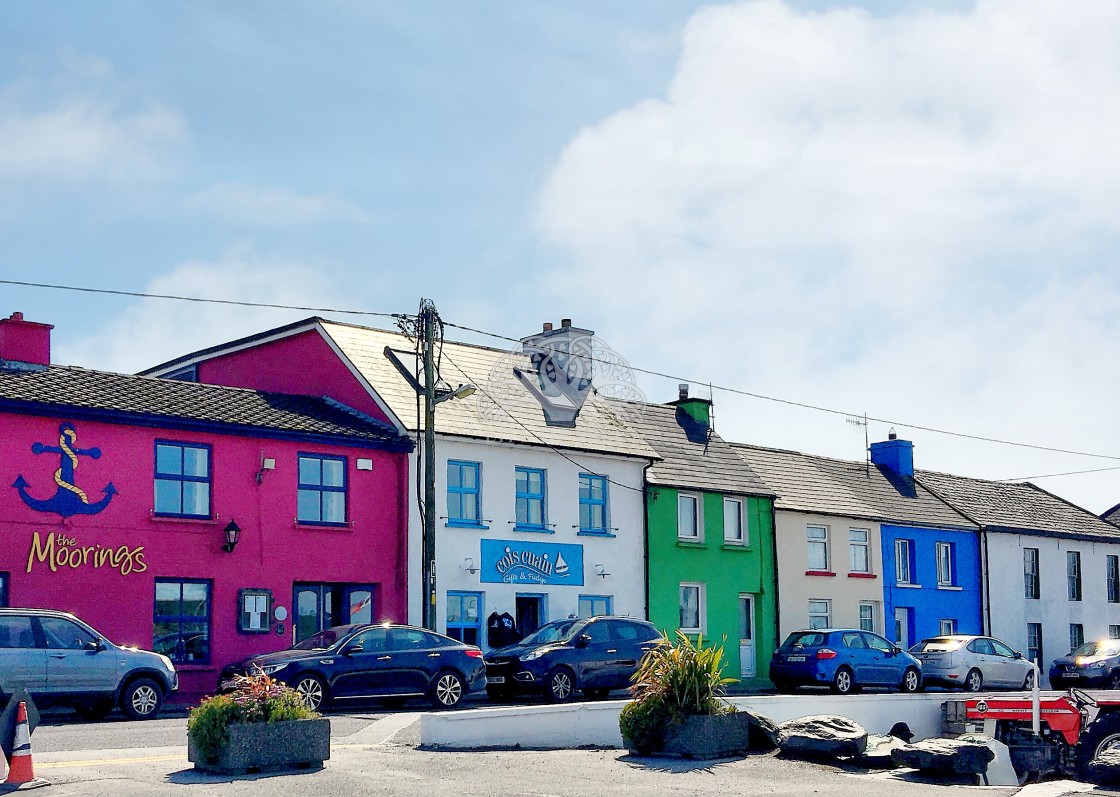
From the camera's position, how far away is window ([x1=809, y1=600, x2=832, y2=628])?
3928 centimetres

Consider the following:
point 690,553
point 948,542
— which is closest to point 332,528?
point 690,553

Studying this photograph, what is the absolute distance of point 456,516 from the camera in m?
31.1

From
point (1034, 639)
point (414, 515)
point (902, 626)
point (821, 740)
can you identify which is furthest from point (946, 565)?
point (821, 740)

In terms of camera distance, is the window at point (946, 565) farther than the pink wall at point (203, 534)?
Yes

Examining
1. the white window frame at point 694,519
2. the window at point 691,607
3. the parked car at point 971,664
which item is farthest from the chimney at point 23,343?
the parked car at point 971,664

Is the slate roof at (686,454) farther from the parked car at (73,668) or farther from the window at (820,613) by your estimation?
the parked car at (73,668)

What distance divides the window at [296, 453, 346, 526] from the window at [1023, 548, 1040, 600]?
25.9 metres

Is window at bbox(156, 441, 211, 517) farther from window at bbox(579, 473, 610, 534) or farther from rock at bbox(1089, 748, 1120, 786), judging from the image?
rock at bbox(1089, 748, 1120, 786)

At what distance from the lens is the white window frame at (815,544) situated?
1550 inches

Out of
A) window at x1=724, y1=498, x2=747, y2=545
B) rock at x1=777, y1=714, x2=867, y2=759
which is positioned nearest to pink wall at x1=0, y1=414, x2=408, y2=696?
window at x1=724, y1=498, x2=747, y2=545

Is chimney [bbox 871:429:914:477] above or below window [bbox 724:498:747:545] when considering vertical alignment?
above

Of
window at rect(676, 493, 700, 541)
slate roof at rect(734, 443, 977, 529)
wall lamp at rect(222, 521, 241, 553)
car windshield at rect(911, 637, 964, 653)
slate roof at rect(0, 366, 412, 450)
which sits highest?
Answer: slate roof at rect(0, 366, 412, 450)

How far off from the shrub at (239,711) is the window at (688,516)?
2286 centimetres

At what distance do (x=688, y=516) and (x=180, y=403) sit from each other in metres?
13.9
